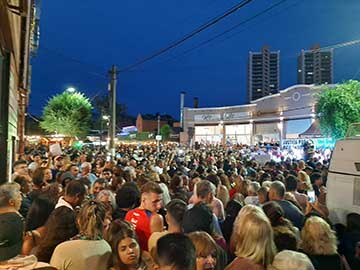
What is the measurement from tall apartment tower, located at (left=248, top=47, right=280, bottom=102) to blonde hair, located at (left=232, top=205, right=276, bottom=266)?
126882 mm

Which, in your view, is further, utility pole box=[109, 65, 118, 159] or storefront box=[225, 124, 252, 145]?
storefront box=[225, 124, 252, 145]

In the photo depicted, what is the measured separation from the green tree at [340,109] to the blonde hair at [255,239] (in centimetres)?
3254

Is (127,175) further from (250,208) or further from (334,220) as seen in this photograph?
(250,208)

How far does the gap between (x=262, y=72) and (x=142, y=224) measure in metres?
130

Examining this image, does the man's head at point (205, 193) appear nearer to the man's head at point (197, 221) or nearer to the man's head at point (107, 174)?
the man's head at point (197, 221)

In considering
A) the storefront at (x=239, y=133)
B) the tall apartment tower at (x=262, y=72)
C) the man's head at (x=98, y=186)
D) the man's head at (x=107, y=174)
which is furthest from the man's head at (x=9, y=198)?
the tall apartment tower at (x=262, y=72)

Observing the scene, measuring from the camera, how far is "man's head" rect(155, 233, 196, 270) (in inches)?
112

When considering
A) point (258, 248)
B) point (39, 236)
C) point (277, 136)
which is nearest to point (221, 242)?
point (258, 248)

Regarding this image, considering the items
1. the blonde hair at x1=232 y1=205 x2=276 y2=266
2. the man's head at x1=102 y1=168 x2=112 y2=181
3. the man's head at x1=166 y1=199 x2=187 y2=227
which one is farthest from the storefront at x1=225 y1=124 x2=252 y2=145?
the blonde hair at x1=232 y1=205 x2=276 y2=266

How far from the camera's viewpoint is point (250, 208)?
4160mm

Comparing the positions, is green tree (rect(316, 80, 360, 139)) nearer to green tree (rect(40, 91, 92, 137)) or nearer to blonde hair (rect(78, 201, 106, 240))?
green tree (rect(40, 91, 92, 137))

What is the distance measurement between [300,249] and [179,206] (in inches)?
55.9

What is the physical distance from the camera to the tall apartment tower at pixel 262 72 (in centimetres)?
12938

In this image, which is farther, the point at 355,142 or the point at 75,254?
the point at 355,142
